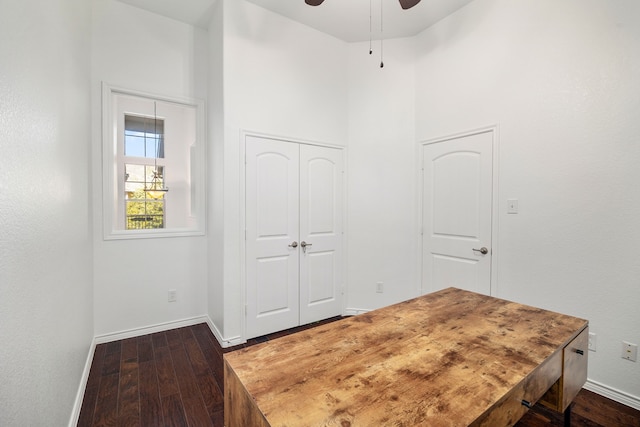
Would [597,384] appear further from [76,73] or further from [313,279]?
[76,73]

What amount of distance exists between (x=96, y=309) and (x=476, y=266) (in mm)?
3698

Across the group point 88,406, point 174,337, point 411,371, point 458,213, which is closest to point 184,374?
point 88,406

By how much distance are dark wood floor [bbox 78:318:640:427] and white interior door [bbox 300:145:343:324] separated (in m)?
0.90

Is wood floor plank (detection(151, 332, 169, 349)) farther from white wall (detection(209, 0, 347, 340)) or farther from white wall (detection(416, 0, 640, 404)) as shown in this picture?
white wall (detection(416, 0, 640, 404))

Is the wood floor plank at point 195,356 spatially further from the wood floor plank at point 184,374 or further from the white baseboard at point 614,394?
the white baseboard at point 614,394

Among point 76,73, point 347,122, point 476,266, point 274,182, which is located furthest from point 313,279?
point 76,73

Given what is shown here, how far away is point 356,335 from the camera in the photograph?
126cm

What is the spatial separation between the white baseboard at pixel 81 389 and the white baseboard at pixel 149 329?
0.45ft

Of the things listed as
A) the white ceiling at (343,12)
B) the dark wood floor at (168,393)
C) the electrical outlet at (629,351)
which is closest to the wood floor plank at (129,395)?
the dark wood floor at (168,393)

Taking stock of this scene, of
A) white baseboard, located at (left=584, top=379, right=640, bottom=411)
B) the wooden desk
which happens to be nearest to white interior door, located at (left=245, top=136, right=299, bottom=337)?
the wooden desk

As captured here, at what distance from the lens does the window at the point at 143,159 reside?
280cm

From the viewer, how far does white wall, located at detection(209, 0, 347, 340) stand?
2740mm

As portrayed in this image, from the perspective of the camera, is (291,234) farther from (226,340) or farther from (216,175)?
(226,340)

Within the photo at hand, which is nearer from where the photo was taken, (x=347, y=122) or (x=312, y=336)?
(x=312, y=336)
